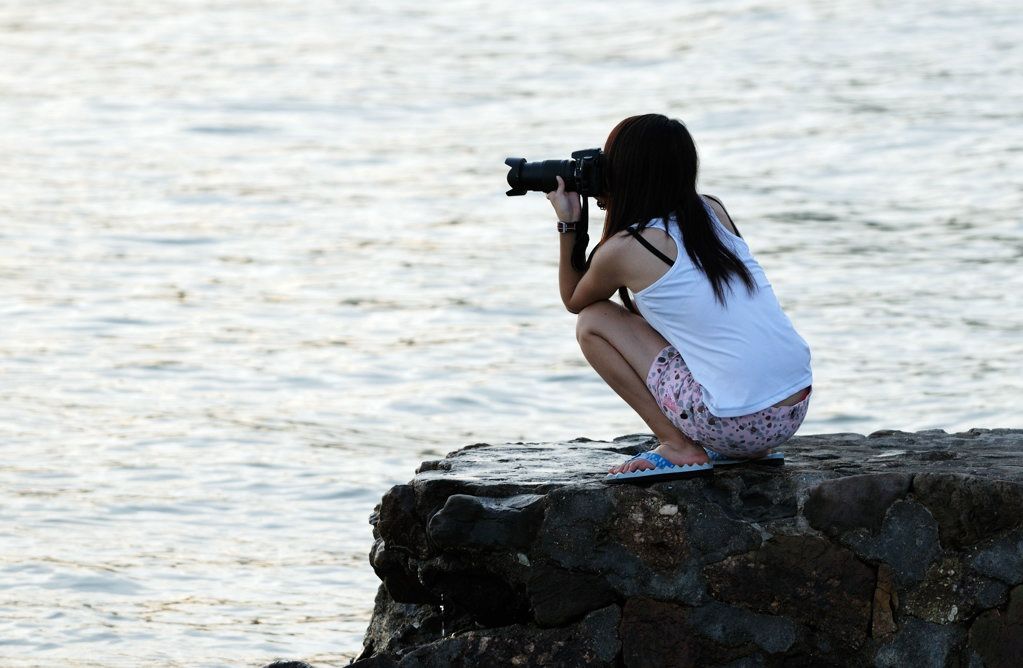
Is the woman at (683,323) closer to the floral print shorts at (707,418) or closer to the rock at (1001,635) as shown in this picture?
the floral print shorts at (707,418)

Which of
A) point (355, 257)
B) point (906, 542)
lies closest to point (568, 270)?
point (906, 542)

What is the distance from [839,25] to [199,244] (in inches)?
456

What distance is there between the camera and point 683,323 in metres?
4.74

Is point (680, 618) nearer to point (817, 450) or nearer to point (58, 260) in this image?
point (817, 450)

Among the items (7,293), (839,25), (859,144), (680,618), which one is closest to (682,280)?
(680,618)

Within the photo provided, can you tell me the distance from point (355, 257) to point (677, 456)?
10.2 m

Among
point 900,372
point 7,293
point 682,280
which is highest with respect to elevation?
point 682,280

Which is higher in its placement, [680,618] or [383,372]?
[680,618]

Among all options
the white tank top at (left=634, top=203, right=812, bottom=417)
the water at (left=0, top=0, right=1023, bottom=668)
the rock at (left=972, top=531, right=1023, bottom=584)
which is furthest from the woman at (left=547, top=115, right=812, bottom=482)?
the water at (left=0, top=0, right=1023, bottom=668)

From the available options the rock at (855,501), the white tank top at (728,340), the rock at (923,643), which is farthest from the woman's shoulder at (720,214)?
the rock at (923,643)

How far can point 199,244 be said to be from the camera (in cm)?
1501

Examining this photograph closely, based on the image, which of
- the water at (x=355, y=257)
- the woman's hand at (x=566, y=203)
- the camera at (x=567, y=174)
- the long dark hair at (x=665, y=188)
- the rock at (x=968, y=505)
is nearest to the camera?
the rock at (x=968, y=505)

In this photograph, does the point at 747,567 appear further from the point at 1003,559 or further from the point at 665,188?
the point at 665,188

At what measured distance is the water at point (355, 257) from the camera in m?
8.45
